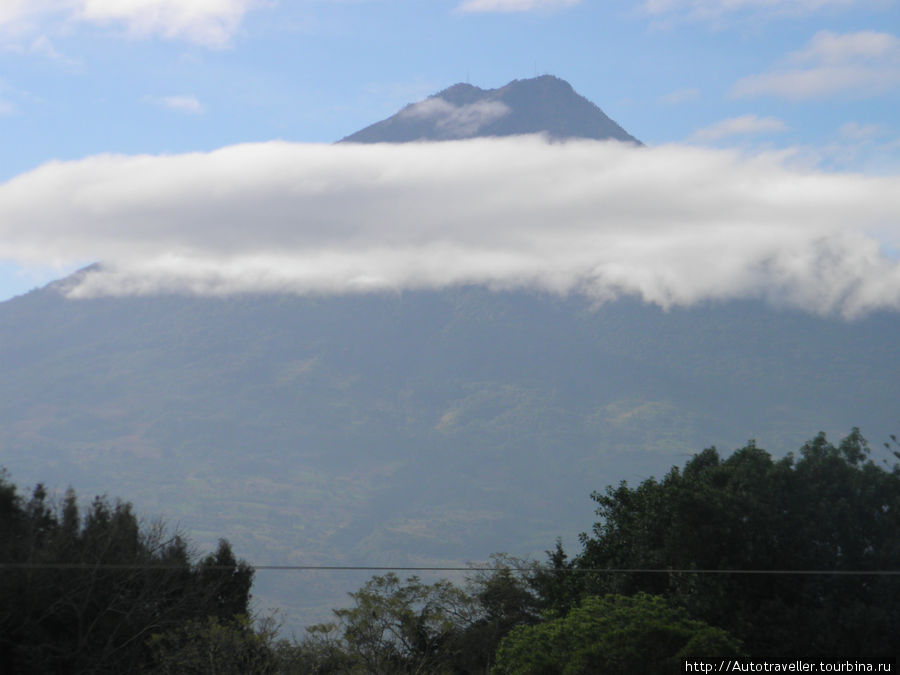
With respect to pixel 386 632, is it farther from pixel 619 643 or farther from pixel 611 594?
pixel 619 643

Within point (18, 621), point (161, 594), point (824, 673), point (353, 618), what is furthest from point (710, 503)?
point (18, 621)

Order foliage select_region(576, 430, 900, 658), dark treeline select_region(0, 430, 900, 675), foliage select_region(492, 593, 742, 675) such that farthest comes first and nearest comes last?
1. foliage select_region(576, 430, 900, 658)
2. dark treeline select_region(0, 430, 900, 675)
3. foliage select_region(492, 593, 742, 675)

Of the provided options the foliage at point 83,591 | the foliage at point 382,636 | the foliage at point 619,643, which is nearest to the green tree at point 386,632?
the foliage at point 382,636

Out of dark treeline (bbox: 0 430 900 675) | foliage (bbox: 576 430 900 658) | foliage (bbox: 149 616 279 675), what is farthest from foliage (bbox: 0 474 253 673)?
foliage (bbox: 576 430 900 658)

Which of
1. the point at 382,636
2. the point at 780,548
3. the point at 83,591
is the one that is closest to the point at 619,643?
the point at 382,636

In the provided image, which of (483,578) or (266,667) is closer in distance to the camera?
(266,667)

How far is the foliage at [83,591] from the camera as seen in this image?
75.7ft

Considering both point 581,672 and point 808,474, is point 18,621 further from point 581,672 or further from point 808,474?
point 808,474

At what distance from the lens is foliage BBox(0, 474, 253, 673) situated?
23.1 m

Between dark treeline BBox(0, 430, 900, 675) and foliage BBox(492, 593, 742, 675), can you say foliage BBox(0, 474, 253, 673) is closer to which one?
dark treeline BBox(0, 430, 900, 675)

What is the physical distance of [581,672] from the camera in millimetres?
19312

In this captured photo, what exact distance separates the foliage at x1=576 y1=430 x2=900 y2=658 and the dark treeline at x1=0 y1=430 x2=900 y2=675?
0.05m

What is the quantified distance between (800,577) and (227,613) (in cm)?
1721

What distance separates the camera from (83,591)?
2383 cm
